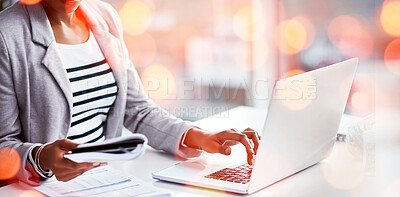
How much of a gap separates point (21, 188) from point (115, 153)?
0.40 m

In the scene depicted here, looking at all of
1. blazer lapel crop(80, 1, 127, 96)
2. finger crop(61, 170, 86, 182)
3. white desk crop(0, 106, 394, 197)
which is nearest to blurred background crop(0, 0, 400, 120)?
white desk crop(0, 106, 394, 197)

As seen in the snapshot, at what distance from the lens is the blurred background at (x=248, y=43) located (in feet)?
6.59

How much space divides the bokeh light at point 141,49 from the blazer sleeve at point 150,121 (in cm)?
144

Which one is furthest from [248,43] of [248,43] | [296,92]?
[296,92]

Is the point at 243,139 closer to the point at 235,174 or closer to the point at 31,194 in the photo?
the point at 235,174

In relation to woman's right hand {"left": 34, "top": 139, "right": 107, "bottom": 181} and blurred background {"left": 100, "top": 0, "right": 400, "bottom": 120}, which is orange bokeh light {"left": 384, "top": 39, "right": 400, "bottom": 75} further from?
woman's right hand {"left": 34, "top": 139, "right": 107, "bottom": 181}

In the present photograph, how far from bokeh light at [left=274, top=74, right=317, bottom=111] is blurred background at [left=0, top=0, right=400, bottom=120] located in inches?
27.4

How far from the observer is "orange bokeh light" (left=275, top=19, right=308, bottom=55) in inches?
97.5

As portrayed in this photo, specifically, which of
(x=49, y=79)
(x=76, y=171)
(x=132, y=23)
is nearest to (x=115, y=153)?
(x=76, y=171)

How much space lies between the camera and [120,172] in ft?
4.34

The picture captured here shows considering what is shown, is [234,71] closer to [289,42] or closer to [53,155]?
[289,42]

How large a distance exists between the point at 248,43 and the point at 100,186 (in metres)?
1.60

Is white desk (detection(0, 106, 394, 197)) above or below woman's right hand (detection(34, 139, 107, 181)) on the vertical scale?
below

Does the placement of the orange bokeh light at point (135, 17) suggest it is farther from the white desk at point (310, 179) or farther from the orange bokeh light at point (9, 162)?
the orange bokeh light at point (9, 162)
